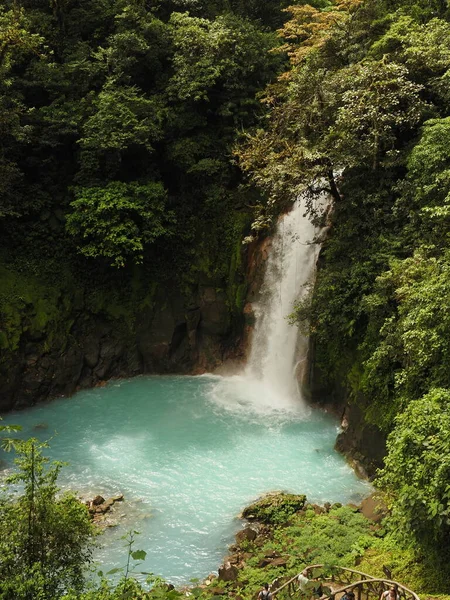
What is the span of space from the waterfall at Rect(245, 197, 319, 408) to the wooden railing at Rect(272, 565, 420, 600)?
8443mm

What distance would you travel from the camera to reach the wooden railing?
7562mm

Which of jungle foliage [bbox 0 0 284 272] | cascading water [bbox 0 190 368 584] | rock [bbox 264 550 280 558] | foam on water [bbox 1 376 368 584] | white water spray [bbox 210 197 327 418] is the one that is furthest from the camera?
jungle foliage [bbox 0 0 284 272]

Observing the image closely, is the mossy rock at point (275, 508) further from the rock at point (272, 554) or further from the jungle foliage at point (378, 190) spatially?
the jungle foliage at point (378, 190)

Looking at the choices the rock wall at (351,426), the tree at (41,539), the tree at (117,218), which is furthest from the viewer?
the tree at (117,218)

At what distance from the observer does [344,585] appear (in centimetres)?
880

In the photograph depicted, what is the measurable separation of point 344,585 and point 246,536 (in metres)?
2.82

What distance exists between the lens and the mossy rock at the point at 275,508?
1163cm

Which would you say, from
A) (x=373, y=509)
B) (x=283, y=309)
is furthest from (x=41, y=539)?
(x=283, y=309)

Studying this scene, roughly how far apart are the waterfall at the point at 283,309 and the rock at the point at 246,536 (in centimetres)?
643

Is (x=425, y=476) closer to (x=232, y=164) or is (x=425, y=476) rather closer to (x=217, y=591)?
(x=217, y=591)

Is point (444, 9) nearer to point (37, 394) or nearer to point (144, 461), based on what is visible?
point (144, 461)

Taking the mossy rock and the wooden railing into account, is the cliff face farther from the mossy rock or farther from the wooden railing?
the wooden railing

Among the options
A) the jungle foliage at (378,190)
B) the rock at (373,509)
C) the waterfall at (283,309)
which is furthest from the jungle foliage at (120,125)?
the rock at (373,509)

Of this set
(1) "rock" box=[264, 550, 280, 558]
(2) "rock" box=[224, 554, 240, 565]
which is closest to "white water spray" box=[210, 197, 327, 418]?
(2) "rock" box=[224, 554, 240, 565]
